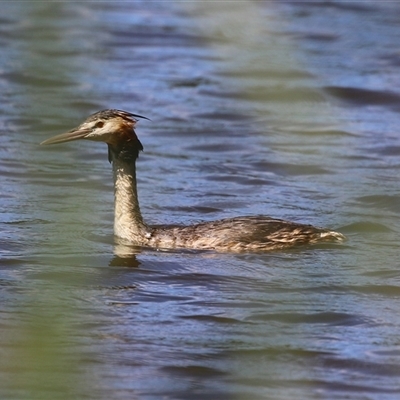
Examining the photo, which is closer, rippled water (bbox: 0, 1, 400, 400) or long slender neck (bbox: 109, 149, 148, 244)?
rippled water (bbox: 0, 1, 400, 400)

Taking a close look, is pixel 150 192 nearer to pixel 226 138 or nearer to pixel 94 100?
pixel 226 138

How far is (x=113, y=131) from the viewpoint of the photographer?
10.1 m

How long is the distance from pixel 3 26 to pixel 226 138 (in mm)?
7148

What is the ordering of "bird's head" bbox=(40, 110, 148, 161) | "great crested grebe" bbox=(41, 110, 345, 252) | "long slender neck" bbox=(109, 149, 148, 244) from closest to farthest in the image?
"bird's head" bbox=(40, 110, 148, 161), "great crested grebe" bbox=(41, 110, 345, 252), "long slender neck" bbox=(109, 149, 148, 244)

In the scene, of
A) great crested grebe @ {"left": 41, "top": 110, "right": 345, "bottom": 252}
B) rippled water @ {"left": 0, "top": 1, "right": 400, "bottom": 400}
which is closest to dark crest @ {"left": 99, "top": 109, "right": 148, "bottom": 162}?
great crested grebe @ {"left": 41, "top": 110, "right": 345, "bottom": 252}

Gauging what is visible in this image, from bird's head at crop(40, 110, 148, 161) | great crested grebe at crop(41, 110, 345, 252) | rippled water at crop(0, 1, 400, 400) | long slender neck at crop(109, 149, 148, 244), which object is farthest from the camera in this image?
long slender neck at crop(109, 149, 148, 244)

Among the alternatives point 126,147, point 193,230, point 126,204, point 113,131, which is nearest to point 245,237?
point 193,230

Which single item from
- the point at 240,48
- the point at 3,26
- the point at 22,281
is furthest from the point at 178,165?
the point at 240,48

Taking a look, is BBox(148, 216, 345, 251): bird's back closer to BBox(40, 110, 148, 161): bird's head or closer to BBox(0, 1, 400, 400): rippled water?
BBox(0, 1, 400, 400): rippled water

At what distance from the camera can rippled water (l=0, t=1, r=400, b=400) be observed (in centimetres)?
324

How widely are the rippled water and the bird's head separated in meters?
0.51

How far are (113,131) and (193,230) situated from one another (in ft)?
3.51

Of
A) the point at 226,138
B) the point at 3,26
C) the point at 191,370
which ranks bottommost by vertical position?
the point at 191,370

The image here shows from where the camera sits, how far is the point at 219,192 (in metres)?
12.8
